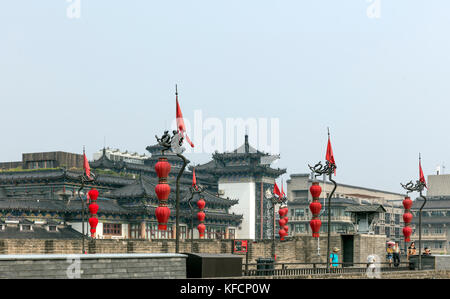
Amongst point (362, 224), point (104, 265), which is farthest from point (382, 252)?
point (104, 265)

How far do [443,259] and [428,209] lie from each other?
87.5 metres

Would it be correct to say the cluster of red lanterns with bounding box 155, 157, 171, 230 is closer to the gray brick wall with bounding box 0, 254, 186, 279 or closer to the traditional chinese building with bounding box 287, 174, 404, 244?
the gray brick wall with bounding box 0, 254, 186, 279

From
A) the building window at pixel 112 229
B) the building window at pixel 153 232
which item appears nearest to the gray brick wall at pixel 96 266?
the building window at pixel 112 229

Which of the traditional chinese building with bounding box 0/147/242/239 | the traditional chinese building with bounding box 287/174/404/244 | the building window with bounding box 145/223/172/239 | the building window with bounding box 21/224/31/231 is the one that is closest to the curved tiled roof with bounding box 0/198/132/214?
the traditional chinese building with bounding box 0/147/242/239

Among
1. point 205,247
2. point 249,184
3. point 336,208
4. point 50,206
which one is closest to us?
point 205,247

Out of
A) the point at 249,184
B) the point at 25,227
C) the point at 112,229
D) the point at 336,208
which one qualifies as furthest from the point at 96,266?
the point at 336,208

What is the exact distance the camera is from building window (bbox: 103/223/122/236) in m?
82.6

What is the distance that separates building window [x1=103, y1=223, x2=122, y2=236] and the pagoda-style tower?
98.0ft

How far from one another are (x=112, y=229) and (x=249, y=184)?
34.7m

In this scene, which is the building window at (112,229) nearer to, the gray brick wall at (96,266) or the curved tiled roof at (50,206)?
the curved tiled roof at (50,206)

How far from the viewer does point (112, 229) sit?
8362 centimetres

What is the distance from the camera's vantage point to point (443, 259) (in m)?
49.1

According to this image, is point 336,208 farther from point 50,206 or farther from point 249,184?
point 50,206
